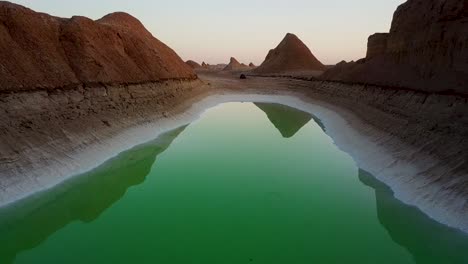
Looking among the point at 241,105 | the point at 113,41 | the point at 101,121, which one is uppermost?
the point at 113,41

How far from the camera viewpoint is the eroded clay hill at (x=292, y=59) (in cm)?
8038

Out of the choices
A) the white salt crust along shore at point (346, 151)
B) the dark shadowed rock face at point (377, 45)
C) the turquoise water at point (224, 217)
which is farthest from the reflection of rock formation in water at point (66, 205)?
the dark shadowed rock face at point (377, 45)

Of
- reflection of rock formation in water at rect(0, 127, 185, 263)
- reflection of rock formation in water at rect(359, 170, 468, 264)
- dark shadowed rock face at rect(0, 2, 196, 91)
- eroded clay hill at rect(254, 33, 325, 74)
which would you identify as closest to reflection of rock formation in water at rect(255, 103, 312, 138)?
dark shadowed rock face at rect(0, 2, 196, 91)

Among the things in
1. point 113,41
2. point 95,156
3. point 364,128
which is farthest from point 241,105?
point 95,156

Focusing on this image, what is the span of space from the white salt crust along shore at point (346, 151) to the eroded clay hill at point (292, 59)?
1915 inches

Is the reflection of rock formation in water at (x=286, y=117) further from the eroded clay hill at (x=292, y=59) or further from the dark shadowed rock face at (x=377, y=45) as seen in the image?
the eroded clay hill at (x=292, y=59)

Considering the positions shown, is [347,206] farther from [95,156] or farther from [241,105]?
[241,105]

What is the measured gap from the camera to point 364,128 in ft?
76.5

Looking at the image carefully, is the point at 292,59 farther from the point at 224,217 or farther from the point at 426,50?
the point at 224,217

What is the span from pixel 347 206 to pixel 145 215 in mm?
7314

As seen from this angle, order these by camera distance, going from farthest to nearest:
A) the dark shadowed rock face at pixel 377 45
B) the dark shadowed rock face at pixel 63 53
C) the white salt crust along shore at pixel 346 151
Answer: 1. the dark shadowed rock face at pixel 377 45
2. the dark shadowed rock face at pixel 63 53
3. the white salt crust along shore at pixel 346 151

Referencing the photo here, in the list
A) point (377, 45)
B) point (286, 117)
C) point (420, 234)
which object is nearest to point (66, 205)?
point (420, 234)

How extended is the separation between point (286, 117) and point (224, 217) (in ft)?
78.5

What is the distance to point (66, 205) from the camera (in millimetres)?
14117
